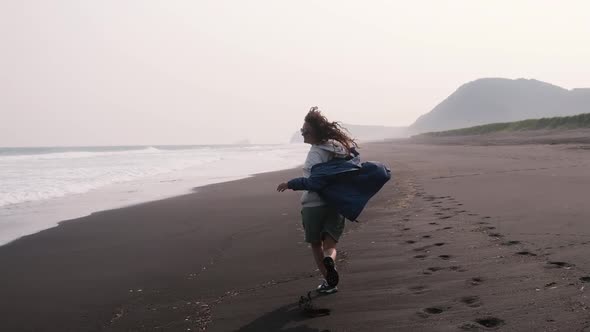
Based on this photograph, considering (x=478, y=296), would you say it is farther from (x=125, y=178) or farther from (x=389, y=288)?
(x=125, y=178)

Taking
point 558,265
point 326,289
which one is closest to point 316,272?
point 326,289

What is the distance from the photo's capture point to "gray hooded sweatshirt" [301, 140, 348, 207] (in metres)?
4.16

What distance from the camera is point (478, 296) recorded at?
360 cm

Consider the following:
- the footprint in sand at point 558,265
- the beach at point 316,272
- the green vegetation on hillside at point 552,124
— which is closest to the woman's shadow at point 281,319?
the beach at point 316,272

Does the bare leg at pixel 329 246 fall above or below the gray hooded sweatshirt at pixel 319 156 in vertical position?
below

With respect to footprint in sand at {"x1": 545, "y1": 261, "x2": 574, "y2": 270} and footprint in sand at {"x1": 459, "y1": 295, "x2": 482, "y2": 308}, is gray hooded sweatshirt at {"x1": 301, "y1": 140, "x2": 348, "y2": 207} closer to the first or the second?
footprint in sand at {"x1": 459, "y1": 295, "x2": 482, "y2": 308}

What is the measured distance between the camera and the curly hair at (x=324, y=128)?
4.27 metres

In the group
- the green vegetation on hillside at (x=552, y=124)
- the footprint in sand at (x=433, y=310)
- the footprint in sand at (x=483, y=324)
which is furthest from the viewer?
the green vegetation on hillside at (x=552, y=124)

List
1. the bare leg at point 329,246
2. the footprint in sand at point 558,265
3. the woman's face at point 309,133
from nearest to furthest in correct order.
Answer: the footprint in sand at point 558,265, the bare leg at point 329,246, the woman's face at point 309,133

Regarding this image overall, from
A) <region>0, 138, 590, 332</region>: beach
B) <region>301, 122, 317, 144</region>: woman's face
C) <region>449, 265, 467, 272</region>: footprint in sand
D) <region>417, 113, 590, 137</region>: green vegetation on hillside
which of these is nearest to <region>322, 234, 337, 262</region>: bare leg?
<region>0, 138, 590, 332</region>: beach

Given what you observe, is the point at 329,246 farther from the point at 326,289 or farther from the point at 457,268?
the point at 457,268

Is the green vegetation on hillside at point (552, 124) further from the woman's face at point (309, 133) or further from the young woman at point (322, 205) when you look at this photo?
the woman's face at point (309, 133)

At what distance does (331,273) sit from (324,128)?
128 centimetres

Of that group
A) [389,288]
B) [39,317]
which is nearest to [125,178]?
[39,317]
